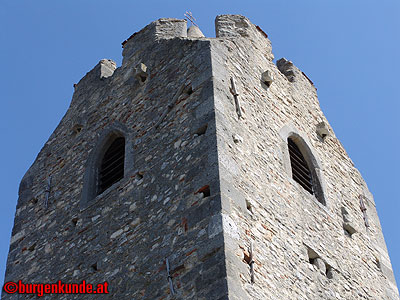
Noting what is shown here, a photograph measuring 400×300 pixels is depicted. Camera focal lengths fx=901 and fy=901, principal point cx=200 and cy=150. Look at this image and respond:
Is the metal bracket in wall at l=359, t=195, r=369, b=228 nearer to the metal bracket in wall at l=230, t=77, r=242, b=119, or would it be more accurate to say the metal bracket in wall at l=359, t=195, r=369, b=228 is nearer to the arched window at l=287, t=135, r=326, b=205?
the arched window at l=287, t=135, r=326, b=205

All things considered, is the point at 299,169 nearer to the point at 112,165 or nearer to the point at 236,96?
the point at 236,96

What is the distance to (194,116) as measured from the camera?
40.7ft

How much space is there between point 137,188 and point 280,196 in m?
1.97

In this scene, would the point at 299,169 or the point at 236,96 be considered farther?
the point at 299,169

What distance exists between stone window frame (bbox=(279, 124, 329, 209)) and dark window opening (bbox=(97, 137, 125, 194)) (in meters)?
2.44

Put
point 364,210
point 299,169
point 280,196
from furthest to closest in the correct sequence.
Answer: point 364,210 < point 299,169 < point 280,196

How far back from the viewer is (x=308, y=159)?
14.5m

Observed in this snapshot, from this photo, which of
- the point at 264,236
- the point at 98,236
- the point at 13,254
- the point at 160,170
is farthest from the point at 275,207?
the point at 13,254

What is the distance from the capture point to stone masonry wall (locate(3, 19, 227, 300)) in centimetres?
1083

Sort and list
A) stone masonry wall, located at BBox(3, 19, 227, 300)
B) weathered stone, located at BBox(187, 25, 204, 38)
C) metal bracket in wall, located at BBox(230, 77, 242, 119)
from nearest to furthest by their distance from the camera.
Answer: stone masonry wall, located at BBox(3, 19, 227, 300)
metal bracket in wall, located at BBox(230, 77, 242, 119)
weathered stone, located at BBox(187, 25, 204, 38)

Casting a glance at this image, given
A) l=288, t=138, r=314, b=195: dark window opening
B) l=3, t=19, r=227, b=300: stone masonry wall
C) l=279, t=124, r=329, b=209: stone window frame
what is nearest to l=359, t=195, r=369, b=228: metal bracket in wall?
l=279, t=124, r=329, b=209: stone window frame

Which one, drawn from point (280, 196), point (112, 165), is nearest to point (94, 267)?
point (112, 165)

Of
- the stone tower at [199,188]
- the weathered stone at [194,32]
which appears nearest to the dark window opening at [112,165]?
the stone tower at [199,188]

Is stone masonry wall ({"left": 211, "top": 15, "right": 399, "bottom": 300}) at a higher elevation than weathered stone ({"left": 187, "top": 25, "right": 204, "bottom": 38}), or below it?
below
